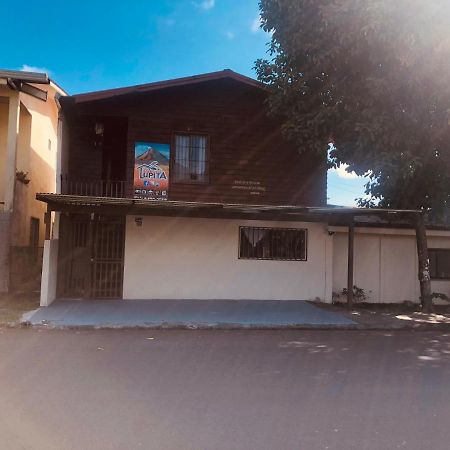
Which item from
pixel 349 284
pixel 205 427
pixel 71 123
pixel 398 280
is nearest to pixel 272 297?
pixel 349 284

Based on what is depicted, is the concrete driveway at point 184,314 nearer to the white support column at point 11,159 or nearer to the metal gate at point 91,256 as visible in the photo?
the metal gate at point 91,256

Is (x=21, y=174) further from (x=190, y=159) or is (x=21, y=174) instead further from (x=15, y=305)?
(x=190, y=159)

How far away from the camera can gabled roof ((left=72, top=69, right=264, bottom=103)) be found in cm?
1219

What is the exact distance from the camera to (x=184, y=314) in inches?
418

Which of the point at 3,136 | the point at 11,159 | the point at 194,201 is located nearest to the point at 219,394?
the point at 194,201

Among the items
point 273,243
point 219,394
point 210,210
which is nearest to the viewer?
point 219,394

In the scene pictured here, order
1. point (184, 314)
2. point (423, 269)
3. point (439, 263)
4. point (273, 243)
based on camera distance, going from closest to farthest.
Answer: point (184, 314)
point (423, 269)
point (273, 243)
point (439, 263)

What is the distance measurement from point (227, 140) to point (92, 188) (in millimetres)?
4087

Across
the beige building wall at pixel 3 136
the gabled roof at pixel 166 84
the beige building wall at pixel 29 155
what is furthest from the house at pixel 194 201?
the beige building wall at pixel 3 136

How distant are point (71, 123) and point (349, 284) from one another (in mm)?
9145

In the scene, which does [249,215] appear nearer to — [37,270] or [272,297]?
[272,297]

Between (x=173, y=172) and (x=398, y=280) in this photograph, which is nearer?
(x=173, y=172)

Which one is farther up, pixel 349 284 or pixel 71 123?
pixel 71 123

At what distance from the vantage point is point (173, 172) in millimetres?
12883
